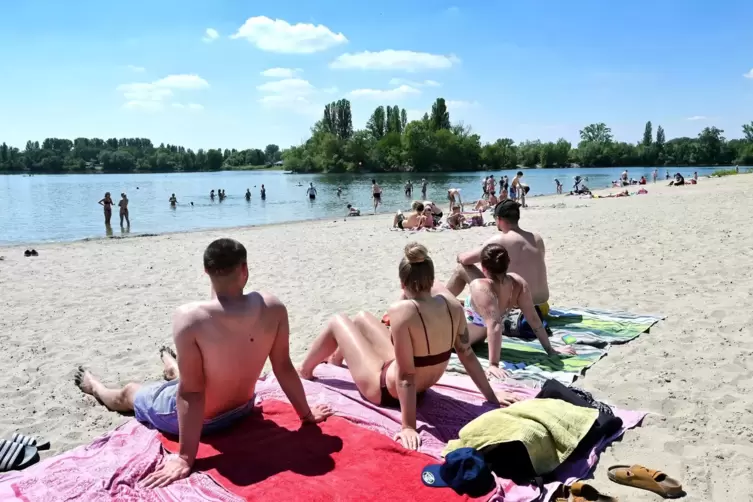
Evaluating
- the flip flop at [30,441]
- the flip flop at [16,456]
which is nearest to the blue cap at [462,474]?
the flip flop at [16,456]

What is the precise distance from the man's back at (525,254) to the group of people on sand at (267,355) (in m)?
0.84

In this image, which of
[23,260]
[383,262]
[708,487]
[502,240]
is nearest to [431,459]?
[708,487]

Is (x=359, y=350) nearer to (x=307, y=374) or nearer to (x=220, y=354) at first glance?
(x=307, y=374)

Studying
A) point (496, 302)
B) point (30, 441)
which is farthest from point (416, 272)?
point (30, 441)

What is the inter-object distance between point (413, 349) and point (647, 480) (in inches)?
54.4

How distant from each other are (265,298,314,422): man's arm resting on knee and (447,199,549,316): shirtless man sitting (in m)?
2.45

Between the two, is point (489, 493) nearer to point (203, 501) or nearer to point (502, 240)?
point (203, 501)

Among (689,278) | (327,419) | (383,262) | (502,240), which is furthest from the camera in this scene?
(383,262)

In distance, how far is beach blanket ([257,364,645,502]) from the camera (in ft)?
9.19

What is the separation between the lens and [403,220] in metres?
16.2

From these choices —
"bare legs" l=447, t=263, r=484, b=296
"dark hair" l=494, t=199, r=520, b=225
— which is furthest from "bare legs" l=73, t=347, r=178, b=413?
"dark hair" l=494, t=199, r=520, b=225

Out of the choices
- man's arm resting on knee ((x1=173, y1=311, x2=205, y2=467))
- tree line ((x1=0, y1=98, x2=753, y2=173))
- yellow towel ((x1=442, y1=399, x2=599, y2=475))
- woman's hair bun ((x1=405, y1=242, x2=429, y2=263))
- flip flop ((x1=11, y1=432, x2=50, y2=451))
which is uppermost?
tree line ((x1=0, y1=98, x2=753, y2=173))

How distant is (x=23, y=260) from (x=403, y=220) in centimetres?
964

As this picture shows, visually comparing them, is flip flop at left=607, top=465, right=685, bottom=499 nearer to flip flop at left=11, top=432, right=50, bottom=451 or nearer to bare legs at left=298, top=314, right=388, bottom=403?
bare legs at left=298, top=314, right=388, bottom=403
